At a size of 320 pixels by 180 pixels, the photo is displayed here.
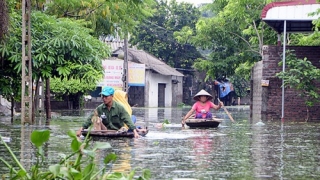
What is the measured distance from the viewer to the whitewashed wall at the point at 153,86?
5543 centimetres

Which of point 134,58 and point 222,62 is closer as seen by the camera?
point 222,62

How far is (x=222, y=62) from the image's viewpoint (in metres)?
39.3

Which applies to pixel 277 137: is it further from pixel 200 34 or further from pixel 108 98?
pixel 200 34

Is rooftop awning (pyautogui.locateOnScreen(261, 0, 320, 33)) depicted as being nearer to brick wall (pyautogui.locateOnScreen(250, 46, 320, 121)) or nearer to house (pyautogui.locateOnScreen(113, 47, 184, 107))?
brick wall (pyautogui.locateOnScreen(250, 46, 320, 121))

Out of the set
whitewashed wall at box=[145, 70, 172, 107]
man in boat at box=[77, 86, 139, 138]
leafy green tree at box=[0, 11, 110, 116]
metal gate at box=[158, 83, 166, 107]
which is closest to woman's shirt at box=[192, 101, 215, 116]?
leafy green tree at box=[0, 11, 110, 116]

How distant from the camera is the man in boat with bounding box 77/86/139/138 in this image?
1437 cm

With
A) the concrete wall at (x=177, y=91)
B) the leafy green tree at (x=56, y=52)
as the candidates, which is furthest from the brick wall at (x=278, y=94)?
the concrete wall at (x=177, y=91)

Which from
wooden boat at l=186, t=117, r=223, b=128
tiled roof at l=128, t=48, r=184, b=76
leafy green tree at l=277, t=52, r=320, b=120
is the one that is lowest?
wooden boat at l=186, t=117, r=223, b=128

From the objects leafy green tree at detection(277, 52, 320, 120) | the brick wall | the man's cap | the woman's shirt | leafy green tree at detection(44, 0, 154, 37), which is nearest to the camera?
the man's cap

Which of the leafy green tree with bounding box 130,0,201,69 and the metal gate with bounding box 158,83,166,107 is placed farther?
the metal gate with bounding box 158,83,166,107

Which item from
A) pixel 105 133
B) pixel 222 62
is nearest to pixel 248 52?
pixel 222 62

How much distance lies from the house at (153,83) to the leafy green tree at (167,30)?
4.41 feet

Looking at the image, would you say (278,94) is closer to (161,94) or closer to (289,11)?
(289,11)

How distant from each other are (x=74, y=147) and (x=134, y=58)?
48.3 meters
